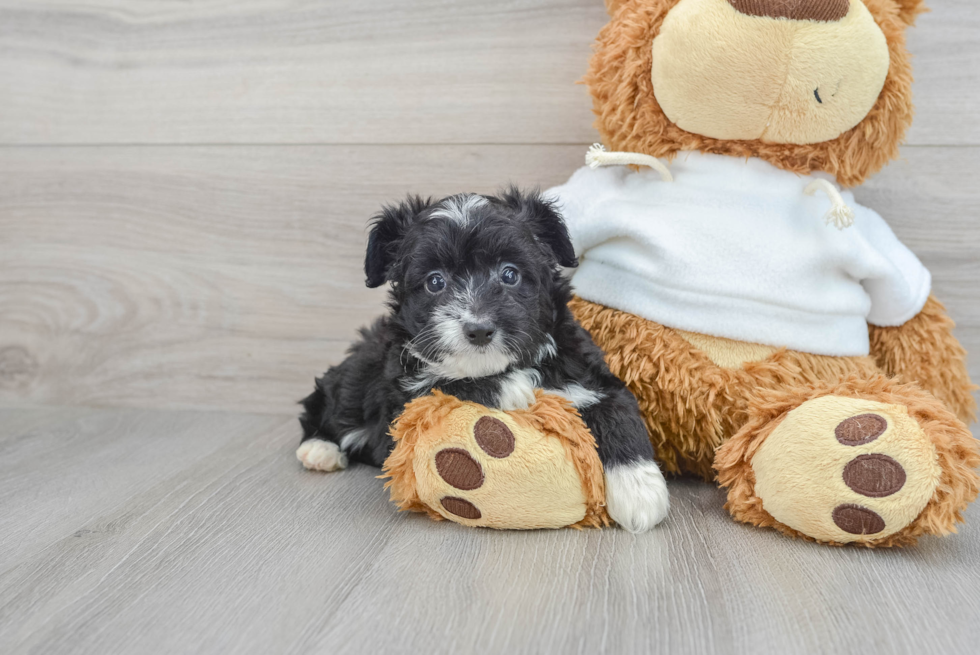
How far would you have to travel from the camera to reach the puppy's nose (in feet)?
4.12

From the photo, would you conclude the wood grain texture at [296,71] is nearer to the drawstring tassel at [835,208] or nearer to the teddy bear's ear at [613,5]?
the teddy bear's ear at [613,5]

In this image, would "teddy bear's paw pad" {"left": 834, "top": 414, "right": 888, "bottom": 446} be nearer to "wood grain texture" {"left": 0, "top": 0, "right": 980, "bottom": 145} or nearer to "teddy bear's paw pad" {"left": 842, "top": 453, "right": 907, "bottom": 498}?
"teddy bear's paw pad" {"left": 842, "top": 453, "right": 907, "bottom": 498}

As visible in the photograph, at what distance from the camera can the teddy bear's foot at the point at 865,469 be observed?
1.20m

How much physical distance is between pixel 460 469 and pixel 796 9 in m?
1.03

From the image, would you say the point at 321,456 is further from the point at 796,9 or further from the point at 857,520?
the point at 796,9

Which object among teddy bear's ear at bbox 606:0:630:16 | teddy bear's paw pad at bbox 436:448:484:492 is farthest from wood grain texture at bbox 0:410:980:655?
teddy bear's ear at bbox 606:0:630:16

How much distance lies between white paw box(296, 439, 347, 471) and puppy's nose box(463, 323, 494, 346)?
66 cm

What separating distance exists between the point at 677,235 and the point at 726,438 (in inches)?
16.9

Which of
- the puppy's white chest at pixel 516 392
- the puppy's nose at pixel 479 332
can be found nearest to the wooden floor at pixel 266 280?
the puppy's white chest at pixel 516 392

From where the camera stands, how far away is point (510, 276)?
1.39 metres

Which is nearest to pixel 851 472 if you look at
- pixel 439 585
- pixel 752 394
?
pixel 752 394

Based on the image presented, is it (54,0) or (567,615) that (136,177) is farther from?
(567,615)

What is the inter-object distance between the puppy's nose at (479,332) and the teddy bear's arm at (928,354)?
96 centimetres

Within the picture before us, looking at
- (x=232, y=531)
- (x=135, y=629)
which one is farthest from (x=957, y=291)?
(x=135, y=629)
